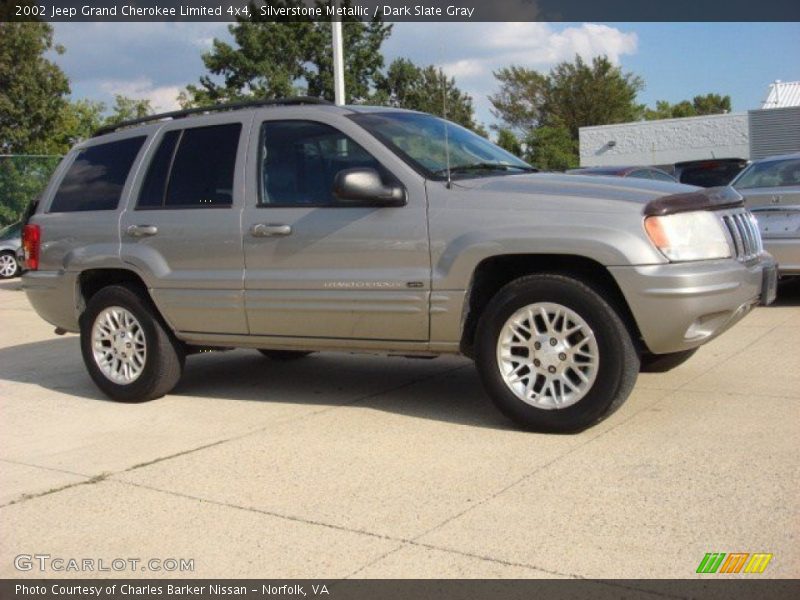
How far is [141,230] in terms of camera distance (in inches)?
258

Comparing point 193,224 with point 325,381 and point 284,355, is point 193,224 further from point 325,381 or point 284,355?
point 284,355

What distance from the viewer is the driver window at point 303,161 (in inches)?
230

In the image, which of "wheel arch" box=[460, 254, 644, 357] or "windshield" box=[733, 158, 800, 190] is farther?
"windshield" box=[733, 158, 800, 190]

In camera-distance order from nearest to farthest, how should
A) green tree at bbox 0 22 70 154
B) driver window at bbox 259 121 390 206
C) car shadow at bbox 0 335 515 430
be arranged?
driver window at bbox 259 121 390 206 < car shadow at bbox 0 335 515 430 < green tree at bbox 0 22 70 154

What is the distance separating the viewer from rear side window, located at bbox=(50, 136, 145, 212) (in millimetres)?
6918

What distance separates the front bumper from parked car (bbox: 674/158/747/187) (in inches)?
489

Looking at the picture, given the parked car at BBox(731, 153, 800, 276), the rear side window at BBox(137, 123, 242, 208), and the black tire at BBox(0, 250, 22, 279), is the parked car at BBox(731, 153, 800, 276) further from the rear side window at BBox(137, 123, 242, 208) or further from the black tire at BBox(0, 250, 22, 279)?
the black tire at BBox(0, 250, 22, 279)

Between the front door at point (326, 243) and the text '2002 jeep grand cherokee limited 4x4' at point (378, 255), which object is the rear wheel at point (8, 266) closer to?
the text '2002 jeep grand cherokee limited 4x4' at point (378, 255)

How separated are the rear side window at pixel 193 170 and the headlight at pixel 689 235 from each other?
280 cm

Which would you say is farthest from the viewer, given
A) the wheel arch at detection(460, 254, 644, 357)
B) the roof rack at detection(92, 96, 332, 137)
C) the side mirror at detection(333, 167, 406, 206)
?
the roof rack at detection(92, 96, 332, 137)

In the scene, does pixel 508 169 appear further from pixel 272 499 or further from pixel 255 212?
pixel 272 499
